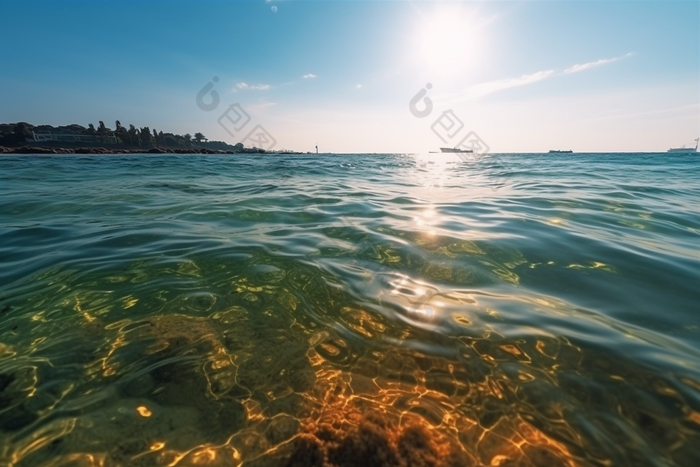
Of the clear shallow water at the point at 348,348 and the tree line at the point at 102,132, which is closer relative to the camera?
the clear shallow water at the point at 348,348

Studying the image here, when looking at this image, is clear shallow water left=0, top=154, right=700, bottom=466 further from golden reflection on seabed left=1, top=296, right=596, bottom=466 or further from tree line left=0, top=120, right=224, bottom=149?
tree line left=0, top=120, right=224, bottom=149

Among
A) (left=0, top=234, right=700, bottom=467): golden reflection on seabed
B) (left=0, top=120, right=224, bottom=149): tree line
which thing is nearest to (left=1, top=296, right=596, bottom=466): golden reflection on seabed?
(left=0, top=234, right=700, bottom=467): golden reflection on seabed

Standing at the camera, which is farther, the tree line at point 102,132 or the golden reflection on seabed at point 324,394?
the tree line at point 102,132

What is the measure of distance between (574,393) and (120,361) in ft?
9.55

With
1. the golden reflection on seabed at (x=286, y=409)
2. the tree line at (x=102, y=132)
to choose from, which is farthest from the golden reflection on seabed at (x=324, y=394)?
the tree line at (x=102, y=132)

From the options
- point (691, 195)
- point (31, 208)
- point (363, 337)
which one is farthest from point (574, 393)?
point (691, 195)

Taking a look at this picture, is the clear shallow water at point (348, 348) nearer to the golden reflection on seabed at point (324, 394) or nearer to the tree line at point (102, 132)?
the golden reflection on seabed at point (324, 394)

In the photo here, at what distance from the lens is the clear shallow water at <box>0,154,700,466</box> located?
4.73ft

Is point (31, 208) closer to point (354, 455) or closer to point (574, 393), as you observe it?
point (354, 455)

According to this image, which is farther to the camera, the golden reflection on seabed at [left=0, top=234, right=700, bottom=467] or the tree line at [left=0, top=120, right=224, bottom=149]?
the tree line at [left=0, top=120, right=224, bottom=149]

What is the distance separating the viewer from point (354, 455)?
4.43 feet

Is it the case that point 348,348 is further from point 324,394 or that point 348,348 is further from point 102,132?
point 102,132

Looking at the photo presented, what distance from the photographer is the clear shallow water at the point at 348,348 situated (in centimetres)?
144

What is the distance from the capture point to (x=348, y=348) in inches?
83.9
